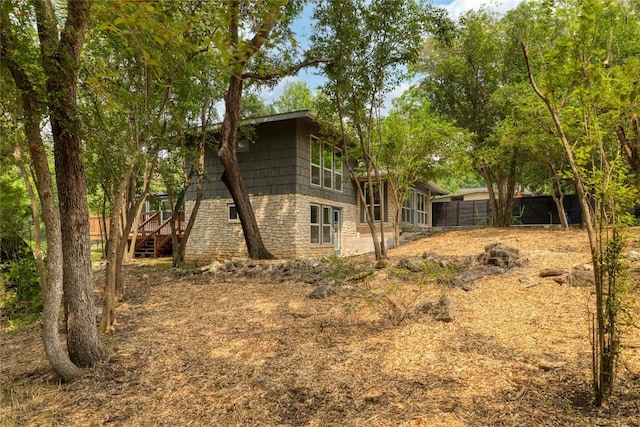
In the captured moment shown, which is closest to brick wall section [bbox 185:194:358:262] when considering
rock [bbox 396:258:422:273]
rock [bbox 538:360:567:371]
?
rock [bbox 396:258:422:273]

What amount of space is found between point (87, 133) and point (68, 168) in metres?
0.51

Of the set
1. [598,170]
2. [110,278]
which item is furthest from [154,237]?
[598,170]

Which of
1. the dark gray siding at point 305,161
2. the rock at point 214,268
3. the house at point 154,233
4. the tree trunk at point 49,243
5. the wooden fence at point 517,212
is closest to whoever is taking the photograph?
the tree trunk at point 49,243

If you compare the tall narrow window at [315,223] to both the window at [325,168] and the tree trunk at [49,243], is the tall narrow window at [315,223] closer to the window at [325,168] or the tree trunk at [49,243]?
the window at [325,168]

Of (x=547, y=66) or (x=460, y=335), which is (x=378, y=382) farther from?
(x=547, y=66)

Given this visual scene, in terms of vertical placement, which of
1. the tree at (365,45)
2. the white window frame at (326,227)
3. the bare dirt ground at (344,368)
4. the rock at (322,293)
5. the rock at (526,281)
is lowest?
the bare dirt ground at (344,368)

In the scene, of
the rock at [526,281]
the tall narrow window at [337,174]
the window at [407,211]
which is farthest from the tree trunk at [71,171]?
the window at [407,211]

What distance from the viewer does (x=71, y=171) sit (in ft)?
11.4

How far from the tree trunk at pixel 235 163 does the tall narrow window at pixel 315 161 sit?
332cm

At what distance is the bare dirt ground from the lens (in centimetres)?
258

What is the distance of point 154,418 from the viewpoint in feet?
8.97

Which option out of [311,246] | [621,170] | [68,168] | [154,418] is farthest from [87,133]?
[311,246]

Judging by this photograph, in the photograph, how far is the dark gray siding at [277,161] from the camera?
12.1 meters

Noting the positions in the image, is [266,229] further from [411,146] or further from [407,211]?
[407,211]
